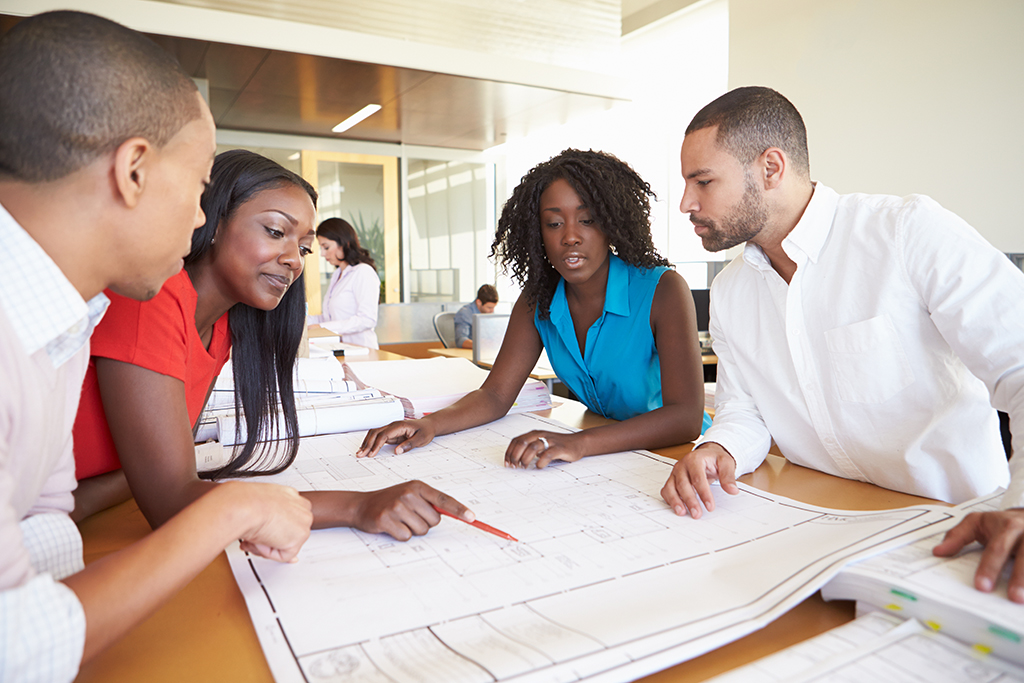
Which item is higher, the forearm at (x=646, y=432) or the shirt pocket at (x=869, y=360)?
the shirt pocket at (x=869, y=360)

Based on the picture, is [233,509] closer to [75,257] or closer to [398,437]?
[75,257]

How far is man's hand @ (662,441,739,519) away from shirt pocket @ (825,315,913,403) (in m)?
0.35

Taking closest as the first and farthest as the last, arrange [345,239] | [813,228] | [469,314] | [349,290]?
[813,228]
[349,290]
[345,239]
[469,314]

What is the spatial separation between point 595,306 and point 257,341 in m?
0.86

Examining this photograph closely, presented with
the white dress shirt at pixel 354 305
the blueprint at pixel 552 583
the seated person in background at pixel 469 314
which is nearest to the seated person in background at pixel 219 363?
the blueprint at pixel 552 583

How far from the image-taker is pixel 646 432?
1.27 metres

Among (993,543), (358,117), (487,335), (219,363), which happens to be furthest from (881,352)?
(358,117)

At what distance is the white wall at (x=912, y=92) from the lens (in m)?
3.37

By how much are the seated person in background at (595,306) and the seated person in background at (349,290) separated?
2.57 meters

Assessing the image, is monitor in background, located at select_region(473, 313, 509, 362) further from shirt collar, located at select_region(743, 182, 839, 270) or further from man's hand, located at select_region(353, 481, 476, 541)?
man's hand, located at select_region(353, 481, 476, 541)

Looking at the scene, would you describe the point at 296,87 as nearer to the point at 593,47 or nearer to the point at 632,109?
the point at 593,47

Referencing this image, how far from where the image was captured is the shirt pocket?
1.15 metres

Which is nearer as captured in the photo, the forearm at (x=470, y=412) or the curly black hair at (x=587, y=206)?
the forearm at (x=470, y=412)

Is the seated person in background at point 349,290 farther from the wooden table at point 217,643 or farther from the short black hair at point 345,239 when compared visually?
the wooden table at point 217,643
